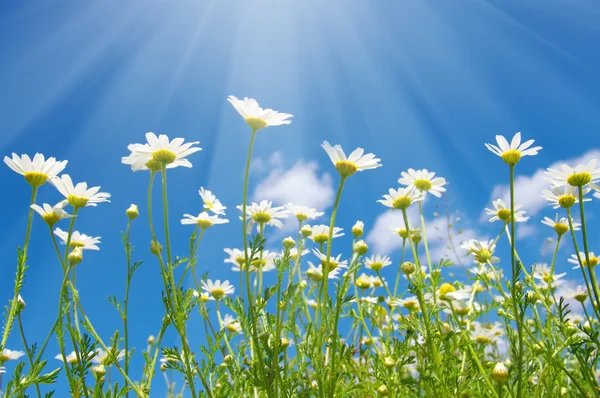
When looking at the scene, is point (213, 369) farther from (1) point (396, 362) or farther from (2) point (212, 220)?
(1) point (396, 362)

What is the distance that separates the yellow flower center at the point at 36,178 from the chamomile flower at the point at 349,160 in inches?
53.1

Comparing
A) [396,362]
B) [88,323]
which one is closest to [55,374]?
[88,323]

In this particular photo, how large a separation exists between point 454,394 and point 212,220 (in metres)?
1.56

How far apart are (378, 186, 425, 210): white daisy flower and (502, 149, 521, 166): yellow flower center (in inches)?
20.8

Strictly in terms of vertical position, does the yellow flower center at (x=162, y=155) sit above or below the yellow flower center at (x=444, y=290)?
above

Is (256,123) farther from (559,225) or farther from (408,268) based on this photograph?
(559,225)

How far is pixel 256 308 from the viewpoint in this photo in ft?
6.26

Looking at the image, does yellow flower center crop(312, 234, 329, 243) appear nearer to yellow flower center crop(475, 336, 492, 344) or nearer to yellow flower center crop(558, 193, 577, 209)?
yellow flower center crop(558, 193, 577, 209)

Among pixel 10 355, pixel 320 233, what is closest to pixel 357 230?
pixel 320 233

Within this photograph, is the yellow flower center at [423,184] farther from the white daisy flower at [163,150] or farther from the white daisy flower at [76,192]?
the white daisy flower at [76,192]

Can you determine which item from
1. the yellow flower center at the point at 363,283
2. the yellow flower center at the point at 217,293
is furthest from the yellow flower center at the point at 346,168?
the yellow flower center at the point at 363,283

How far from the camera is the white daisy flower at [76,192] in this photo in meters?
2.27

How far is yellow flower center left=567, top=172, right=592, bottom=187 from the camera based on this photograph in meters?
2.26

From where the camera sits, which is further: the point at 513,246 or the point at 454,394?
the point at 454,394
